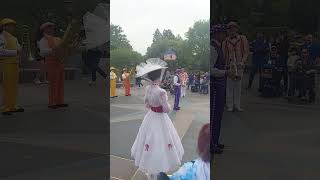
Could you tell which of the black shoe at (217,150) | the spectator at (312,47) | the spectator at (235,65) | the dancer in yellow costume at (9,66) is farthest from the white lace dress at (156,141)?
the spectator at (312,47)

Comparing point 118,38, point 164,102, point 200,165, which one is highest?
point 118,38

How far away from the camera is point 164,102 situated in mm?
2977

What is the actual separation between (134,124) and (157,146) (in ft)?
0.75

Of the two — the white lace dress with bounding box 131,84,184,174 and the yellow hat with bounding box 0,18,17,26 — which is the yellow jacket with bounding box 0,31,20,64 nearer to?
the yellow hat with bounding box 0,18,17,26

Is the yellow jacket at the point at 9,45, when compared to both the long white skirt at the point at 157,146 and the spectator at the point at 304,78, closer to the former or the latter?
the long white skirt at the point at 157,146

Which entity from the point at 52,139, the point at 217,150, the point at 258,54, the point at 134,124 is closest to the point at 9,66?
the point at 52,139

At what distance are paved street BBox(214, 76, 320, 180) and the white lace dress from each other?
1.09ft

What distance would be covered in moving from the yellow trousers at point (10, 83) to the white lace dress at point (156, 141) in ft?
3.15

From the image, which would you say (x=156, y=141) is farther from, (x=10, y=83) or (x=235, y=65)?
(x=10, y=83)

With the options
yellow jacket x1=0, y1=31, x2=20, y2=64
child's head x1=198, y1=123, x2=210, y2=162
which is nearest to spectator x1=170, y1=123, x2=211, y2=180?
child's head x1=198, y1=123, x2=210, y2=162

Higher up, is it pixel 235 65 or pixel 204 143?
pixel 235 65

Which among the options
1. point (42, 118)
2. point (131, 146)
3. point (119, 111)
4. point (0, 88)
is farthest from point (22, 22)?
point (131, 146)

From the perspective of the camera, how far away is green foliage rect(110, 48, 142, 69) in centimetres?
296

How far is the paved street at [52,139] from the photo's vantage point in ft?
10.2
